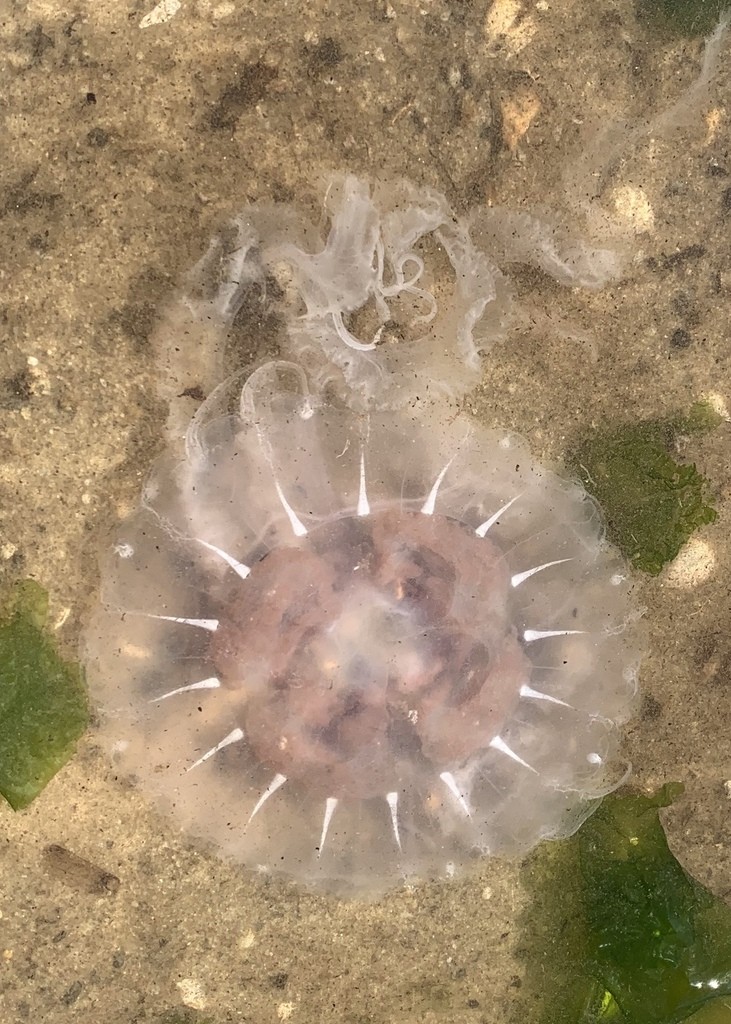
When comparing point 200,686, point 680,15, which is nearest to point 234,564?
point 200,686

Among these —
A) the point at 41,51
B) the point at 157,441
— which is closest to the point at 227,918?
the point at 157,441

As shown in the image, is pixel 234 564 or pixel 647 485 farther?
pixel 647 485

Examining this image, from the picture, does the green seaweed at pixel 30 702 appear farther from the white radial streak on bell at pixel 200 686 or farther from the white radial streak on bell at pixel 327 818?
the white radial streak on bell at pixel 327 818

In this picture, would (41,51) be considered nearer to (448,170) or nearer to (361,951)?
(448,170)

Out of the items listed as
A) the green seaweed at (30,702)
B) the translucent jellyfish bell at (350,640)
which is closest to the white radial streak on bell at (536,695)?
the translucent jellyfish bell at (350,640)

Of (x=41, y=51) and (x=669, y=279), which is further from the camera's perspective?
(x=669, y=279)

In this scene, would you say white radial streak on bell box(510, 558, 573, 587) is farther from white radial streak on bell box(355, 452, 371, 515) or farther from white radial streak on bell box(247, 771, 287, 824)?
white radial streak on bell box(247, 771, 287, 824)

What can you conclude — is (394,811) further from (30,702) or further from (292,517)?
(30,702)
